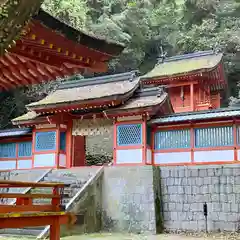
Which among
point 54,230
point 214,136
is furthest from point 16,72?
point 214,136

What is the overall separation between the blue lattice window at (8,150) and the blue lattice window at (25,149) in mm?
360

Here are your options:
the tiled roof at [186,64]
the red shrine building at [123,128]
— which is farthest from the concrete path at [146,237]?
the tiled roof at [186,64]

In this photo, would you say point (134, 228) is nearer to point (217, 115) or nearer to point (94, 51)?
point (217, 115)

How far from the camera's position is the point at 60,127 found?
51.8 feet

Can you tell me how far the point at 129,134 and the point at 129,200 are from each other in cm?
233

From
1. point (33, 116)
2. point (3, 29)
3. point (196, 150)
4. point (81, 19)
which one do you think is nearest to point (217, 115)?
point (196, 150)

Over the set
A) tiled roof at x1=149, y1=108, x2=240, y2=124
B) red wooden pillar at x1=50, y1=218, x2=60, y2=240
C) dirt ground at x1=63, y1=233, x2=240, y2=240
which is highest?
tiled roof at x1=149, y1=108, x2=240, y2=124

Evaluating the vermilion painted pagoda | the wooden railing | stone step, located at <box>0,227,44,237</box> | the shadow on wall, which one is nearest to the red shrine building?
stone step, located at <box>0,227,44,237</box>

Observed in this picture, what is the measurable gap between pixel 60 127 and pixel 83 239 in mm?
5541

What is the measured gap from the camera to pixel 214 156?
13.4 m

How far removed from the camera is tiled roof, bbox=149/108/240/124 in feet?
42.6

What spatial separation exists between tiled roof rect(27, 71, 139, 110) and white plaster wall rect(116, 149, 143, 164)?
79.8 inches

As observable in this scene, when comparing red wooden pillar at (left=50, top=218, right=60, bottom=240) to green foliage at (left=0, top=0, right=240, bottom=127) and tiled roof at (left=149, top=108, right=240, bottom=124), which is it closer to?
tiled roof at (left=149, top=108, right=240, bottom=124)

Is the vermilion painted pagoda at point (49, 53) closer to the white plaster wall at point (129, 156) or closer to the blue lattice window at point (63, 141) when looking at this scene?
the white plaster wall at point (129, 156)
